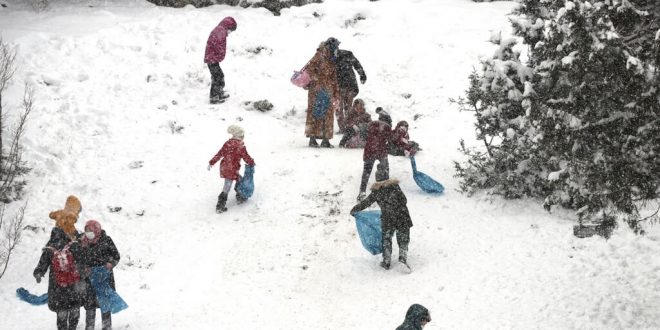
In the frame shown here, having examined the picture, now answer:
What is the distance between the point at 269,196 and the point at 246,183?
2.18 ft

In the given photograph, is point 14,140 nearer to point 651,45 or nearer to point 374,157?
point 374,157

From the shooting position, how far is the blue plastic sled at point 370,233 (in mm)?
10008

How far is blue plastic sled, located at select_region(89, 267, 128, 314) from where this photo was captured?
805cm

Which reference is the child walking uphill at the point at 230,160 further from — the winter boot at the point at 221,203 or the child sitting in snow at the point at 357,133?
the child sitting in snow at the point at 357,133

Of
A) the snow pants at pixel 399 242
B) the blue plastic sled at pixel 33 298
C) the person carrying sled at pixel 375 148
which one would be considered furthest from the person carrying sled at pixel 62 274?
the person carrying sled at pixel 375 148

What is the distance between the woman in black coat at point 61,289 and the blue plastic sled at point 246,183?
14.1 ft

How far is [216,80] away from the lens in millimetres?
15883

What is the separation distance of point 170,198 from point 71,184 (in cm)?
201

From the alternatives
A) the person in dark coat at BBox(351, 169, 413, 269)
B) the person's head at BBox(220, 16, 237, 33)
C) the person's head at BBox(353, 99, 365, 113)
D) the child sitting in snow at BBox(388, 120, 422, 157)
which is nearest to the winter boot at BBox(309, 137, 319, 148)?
the person's head at BBox(353, 99, 365, 113)

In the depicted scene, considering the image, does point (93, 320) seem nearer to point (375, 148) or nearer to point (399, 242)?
point (399, 242)

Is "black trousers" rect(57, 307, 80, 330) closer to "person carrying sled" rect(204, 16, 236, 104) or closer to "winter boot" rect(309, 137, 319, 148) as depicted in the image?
"winter boot" rect(309, 137, 319, 148)

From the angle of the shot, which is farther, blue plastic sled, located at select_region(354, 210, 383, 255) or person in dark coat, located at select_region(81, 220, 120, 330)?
blue plastic sled, located at select_region(354, 210, 383, 255)

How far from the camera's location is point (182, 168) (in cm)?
1330

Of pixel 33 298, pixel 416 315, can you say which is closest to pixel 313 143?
pixel 33 298
